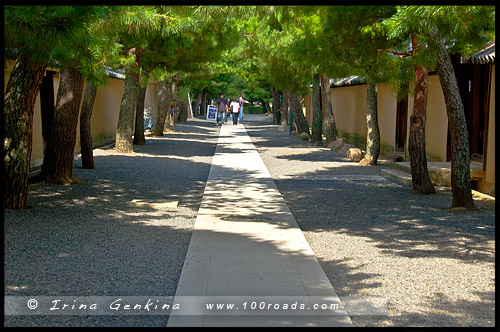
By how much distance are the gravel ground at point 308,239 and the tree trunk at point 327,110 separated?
8729 mm

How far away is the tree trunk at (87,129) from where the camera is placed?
45.0ft

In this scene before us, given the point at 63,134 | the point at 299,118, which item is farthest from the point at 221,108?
the point at 63,134

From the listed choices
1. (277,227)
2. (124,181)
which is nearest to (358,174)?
(124,181)

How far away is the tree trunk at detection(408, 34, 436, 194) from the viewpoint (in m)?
11.4

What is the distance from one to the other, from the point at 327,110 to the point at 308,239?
14.6 metres

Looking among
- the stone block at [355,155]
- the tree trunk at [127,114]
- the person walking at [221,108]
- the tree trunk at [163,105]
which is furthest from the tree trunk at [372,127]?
the person walking at [221,108]

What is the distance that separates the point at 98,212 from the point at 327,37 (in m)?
5.18

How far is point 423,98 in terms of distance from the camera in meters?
11.5

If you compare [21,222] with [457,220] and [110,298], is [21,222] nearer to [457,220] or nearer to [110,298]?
[110,298]

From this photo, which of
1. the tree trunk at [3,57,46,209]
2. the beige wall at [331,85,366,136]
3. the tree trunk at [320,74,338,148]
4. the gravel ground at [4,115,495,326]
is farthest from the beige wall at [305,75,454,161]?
the tree trunk at [3,57,46,209]

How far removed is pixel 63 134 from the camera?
37.6 feet

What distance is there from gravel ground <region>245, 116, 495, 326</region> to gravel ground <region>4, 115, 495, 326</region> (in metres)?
0.01

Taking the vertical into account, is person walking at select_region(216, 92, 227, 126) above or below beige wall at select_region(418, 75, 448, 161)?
above

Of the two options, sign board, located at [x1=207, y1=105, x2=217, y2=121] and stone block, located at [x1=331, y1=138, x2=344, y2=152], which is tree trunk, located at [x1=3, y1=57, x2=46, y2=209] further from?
sign board, located at [x1=207, y1=105, x2=217, y2=121]
